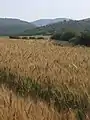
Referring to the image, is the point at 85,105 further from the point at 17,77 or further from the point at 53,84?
the point at 17,77

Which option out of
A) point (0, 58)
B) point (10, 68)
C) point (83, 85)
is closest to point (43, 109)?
point (83, 85)

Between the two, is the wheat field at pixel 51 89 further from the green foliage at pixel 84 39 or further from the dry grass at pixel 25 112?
the green foliage at pixel 84 39

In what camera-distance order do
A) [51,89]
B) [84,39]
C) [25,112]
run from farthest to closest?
[84,39] → [51,89] → [25,112]

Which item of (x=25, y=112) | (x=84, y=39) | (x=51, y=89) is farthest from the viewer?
(x=84, y=39)

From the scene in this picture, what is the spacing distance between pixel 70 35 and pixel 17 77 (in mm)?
46150

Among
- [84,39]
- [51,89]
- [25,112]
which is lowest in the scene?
[84,39]

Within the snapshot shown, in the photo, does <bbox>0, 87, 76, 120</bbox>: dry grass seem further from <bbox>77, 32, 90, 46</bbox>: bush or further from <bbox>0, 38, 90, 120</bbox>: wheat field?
<bbox>77, 32, 90, 46</bbox>: bush

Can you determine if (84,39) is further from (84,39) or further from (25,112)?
(25,112)

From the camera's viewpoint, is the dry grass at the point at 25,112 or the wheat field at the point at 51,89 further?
the wheat field at the point at 51,89

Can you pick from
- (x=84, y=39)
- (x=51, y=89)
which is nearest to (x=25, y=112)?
(x=51, y=89)

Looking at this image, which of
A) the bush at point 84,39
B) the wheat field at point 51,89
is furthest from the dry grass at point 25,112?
the bush at point 84,39

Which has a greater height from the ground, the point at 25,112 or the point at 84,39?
the point at 25,112

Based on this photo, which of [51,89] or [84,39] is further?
[84,39]

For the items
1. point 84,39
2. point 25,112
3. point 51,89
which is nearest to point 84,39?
point 84,39
